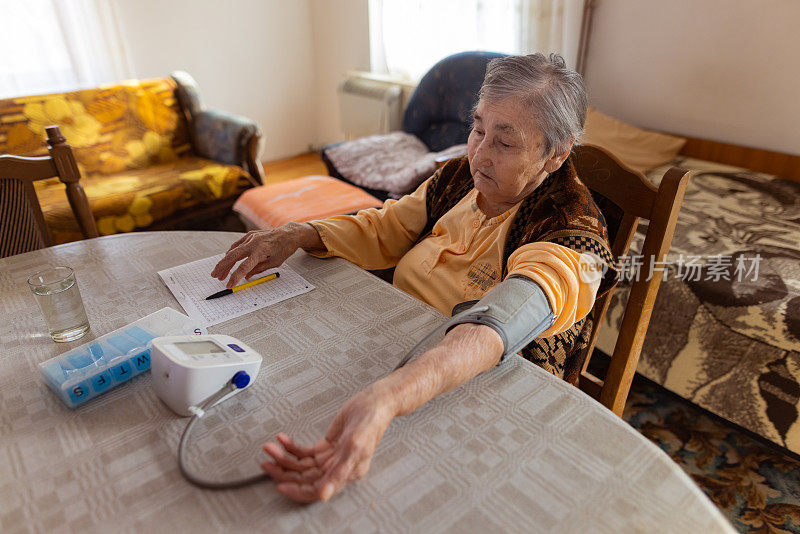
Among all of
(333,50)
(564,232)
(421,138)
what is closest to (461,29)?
(421,138)

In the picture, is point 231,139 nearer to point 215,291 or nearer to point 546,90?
point 215,291

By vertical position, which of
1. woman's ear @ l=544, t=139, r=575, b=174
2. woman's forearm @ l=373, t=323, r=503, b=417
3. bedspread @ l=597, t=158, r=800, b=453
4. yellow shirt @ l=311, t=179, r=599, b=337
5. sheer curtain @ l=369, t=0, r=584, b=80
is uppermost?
sheer curtain @ l=369, t=0, r=584, b=80

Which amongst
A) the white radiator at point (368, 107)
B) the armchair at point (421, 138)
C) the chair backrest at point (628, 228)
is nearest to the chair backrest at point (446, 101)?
the armchair at point (421, 138)

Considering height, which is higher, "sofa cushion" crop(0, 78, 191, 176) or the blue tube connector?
the blue tube connector

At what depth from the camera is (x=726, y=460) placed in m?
1.56

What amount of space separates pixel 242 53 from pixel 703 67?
3.31 m

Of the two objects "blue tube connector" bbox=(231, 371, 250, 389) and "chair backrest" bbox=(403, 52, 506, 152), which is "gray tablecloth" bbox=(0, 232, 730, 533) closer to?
"blue tube connector" bbox=(231, 371, 250, 389)

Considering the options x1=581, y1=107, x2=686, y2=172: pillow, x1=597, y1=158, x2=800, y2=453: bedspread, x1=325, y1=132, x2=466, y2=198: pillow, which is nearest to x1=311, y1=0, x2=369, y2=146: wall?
x1=325, y1=132, x2=466, y2=198: pillow

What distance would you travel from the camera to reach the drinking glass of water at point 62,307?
0.85 metres

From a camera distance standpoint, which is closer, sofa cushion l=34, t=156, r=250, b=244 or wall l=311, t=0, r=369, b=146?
sofa cushion l=34, t=156, r=250, b=244

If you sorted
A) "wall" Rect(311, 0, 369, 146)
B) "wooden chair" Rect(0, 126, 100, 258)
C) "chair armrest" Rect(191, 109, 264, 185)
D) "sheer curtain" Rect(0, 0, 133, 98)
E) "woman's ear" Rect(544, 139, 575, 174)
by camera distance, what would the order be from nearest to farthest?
1. "woman's ear" Rect(544, 139, 575, 174)
2. "wooden chair" Rect(0, 126, 100, 258)
3. "chair armrest" Rect(191, 109, 264, 185)
4. "sheer curtain" Rect(0, 0, 133, 98)
5. "wall" Rect(311, 0, 369, 146)

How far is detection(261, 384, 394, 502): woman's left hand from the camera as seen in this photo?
0.58m

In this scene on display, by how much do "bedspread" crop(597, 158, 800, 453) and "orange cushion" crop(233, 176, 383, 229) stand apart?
4.16 feet

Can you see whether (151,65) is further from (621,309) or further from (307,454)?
(307,454)
